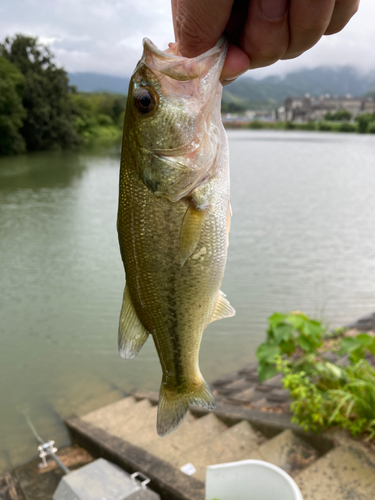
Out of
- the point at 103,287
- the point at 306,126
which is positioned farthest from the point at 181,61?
the point at 306,126

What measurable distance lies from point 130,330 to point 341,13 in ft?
4.19

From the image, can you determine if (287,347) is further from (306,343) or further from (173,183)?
(173,183)

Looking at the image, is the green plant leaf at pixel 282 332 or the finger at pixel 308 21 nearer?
the finger at pixel 308 21

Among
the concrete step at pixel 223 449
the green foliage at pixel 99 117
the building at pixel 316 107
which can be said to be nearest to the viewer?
the concrete step at pixel 223 449

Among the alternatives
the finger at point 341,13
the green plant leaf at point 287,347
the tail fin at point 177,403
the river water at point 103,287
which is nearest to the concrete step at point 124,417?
the river water at point 103,287

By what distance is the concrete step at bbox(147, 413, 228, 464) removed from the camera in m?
4.24

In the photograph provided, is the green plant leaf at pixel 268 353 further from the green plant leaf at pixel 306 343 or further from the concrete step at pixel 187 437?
the concrete step at pixel 187 437

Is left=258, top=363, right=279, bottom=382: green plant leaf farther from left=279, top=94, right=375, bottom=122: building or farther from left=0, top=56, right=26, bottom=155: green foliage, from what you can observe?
left=279, top=94, right=375, bottom=122: building

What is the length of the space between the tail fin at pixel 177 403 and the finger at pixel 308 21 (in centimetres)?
128

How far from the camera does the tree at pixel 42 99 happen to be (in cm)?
4231

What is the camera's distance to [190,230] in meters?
1.35

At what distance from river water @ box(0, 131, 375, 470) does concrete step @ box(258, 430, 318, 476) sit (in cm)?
260

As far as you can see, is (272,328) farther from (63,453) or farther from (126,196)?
(126,196)

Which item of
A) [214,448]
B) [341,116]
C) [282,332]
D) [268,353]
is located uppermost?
[341,116]
